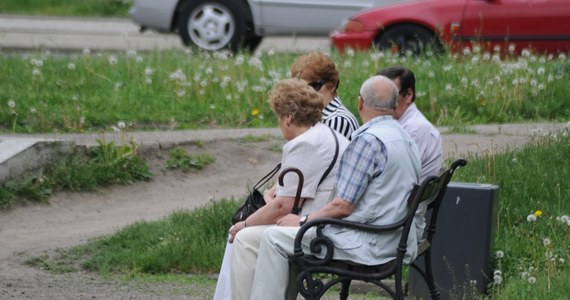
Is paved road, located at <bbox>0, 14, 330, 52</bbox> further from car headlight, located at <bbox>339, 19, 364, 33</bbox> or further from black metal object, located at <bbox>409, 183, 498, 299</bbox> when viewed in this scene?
black metal object, located at <bbox>409, 183, 498, 299</bbox>

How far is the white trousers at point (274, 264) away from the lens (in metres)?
6.01

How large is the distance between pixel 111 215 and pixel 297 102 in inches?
147

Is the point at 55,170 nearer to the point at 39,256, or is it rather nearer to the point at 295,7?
the point at 39,256

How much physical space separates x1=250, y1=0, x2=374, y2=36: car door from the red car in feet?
8.28

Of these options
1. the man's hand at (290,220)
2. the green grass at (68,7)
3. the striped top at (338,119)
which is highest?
the striped top at (338,119)

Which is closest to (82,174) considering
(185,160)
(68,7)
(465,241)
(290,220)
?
(185,160)

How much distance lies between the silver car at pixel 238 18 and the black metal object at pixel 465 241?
9.04m

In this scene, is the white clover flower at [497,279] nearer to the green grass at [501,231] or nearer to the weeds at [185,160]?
the green grass at [501,231]

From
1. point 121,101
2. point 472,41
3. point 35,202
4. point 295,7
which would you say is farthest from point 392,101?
point 295,7

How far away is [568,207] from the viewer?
801 centimetres

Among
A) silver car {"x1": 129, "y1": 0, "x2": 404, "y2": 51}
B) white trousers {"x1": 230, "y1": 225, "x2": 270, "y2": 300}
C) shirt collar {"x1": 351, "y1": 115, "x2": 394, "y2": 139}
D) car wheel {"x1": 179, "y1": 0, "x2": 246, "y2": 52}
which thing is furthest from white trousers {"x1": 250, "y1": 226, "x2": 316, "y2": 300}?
car wheel {"x1": 179, "y1": 0, "x2": 246, "y2": 52}

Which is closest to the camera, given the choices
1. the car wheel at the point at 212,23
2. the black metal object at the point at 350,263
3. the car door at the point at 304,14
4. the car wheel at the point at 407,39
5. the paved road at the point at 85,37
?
the black metal object at the point at 350,263

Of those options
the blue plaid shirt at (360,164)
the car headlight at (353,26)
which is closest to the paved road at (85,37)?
the car headlight at (353,26)

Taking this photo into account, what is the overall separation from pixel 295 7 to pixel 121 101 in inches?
228
